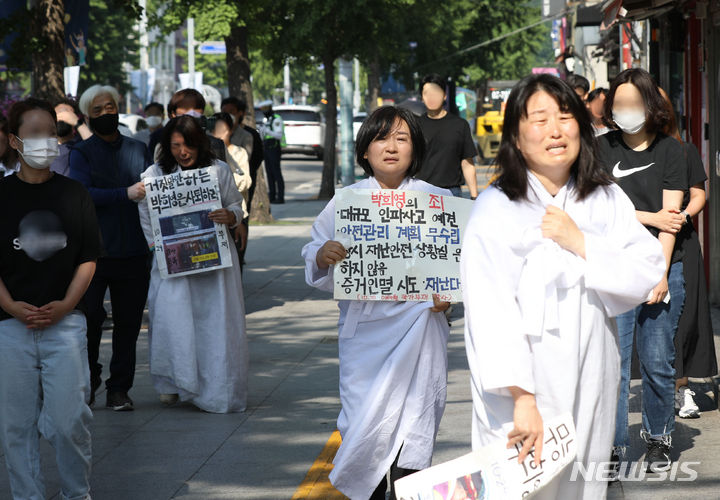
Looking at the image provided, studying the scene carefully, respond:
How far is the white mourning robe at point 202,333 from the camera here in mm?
7668

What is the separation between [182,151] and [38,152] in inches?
102

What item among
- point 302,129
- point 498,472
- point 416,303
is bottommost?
point 498,472

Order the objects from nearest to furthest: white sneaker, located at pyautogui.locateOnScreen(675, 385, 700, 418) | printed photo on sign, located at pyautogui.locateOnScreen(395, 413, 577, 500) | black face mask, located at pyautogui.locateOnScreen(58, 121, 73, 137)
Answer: printed photo on sign, located at pyautogui.locateOnScreen(395, 413, 577, 500)
white sneaker, located at pyautogui.locateOnScreen(675, 385, 700, 418)
black face mask, located at pyautogui.locateOnScreen(58, 121, 73, 137)

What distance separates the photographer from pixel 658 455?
6.10 metres

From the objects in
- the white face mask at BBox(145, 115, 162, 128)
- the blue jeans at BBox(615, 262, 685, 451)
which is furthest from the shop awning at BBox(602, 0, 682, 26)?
the white face mask at BBox(145, 115, 162, 128)

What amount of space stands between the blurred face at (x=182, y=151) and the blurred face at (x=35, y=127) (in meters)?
2.28

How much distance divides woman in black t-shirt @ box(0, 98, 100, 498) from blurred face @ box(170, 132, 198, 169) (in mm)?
2458

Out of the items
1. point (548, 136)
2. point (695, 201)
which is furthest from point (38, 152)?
point (695, 201)

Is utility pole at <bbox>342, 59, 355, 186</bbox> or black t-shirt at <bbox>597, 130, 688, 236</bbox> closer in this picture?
black t-shirt at <bbox>597, 130, 688, 236</bbox>

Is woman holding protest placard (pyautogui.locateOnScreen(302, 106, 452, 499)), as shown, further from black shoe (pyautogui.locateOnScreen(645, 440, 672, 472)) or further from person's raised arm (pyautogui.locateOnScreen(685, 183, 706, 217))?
person's raised arm (pyautogui.locateOnScreen(685, 183, 706, 217))

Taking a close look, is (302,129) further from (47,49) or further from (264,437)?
(264,437)

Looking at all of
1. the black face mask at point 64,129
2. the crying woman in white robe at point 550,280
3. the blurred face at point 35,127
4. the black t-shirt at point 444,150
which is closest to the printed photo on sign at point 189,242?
the blurred face at point 35,127

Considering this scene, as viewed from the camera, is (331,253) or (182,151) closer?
(331,253)

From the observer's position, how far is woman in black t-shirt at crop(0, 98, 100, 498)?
198 inches
